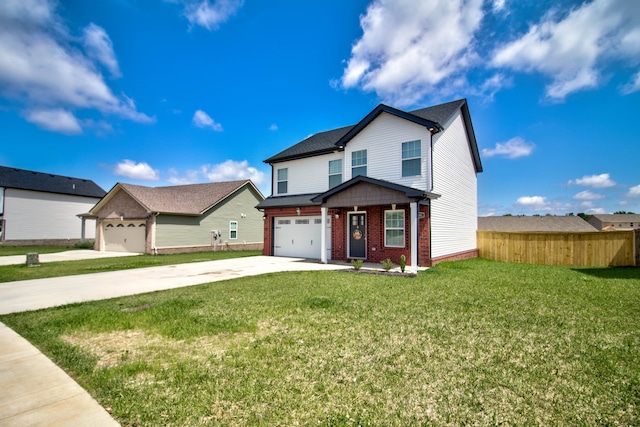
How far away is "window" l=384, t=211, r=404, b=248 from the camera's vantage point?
1368cm

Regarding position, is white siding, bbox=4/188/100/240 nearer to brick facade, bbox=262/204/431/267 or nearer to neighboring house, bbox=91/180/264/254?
neighboring house, bbox=91/180/264/254

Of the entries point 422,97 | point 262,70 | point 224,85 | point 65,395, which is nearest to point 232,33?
point 262,70

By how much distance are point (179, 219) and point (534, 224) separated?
158ft

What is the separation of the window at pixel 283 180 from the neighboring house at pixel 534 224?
37.1 meters

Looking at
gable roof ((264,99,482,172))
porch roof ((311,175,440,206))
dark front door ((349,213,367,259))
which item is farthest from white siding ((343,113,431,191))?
dark front door ((349,213,367,259))

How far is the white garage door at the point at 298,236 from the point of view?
17109 mm

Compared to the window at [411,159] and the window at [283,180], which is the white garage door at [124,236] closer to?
the window at [283,180]

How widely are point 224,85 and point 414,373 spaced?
17198mm

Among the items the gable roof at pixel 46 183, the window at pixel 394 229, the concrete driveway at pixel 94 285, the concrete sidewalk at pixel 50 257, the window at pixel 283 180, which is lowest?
the concrete sidewalk at pixel 50 257

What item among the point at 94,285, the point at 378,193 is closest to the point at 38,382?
the point at 94,285

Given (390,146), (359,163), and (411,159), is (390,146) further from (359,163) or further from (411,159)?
(359,163)

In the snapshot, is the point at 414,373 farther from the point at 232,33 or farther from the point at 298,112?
the point at 298,112

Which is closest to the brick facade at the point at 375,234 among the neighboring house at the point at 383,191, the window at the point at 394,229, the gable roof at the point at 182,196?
the neighboring house at the point at 383,191

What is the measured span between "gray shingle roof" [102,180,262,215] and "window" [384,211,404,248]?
15.8m
